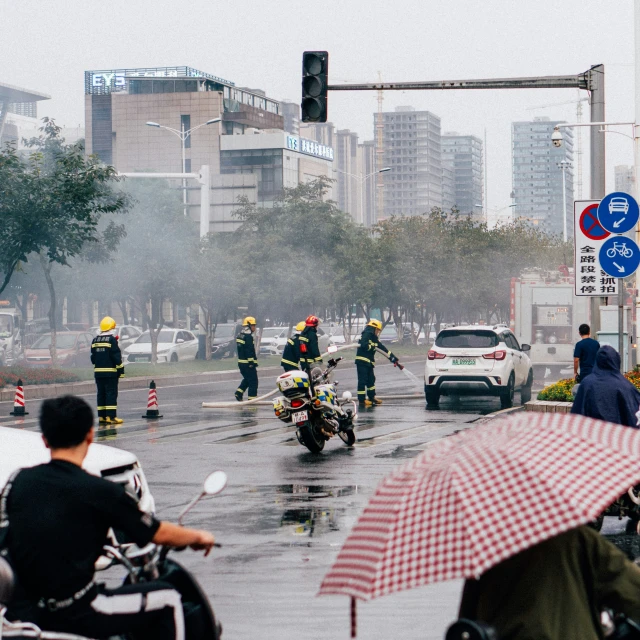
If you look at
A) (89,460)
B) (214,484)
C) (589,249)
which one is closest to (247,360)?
(589,249)

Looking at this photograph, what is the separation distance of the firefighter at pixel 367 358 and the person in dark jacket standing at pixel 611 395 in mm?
13225

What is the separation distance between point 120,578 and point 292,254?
47.4 meters

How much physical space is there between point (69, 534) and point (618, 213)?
11067 mm

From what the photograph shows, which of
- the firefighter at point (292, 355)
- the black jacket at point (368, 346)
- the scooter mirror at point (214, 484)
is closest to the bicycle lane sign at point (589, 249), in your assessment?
the firefighter at point (292, 355)

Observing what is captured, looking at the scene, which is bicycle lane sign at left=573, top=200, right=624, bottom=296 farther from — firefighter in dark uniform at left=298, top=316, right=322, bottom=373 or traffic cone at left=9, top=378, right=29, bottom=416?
traffic cone at left=9, top=378, right=29, bottom=416

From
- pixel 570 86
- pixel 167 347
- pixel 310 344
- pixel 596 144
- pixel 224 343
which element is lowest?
pixel 224 343

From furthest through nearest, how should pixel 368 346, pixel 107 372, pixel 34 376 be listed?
pixel 34 376 < pixel 368 346 < pixel 107 372

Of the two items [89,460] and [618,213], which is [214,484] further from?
[618,213]

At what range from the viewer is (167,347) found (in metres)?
45.5

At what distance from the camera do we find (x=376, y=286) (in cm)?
7225

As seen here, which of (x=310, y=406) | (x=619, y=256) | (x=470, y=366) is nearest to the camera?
(x=619, y=256)

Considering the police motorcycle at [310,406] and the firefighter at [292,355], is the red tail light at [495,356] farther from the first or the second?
the police motorcycle at [310,406]

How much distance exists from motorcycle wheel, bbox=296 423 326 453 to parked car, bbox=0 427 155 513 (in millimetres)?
7698

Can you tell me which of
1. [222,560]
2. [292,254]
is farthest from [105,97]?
[222,560]
